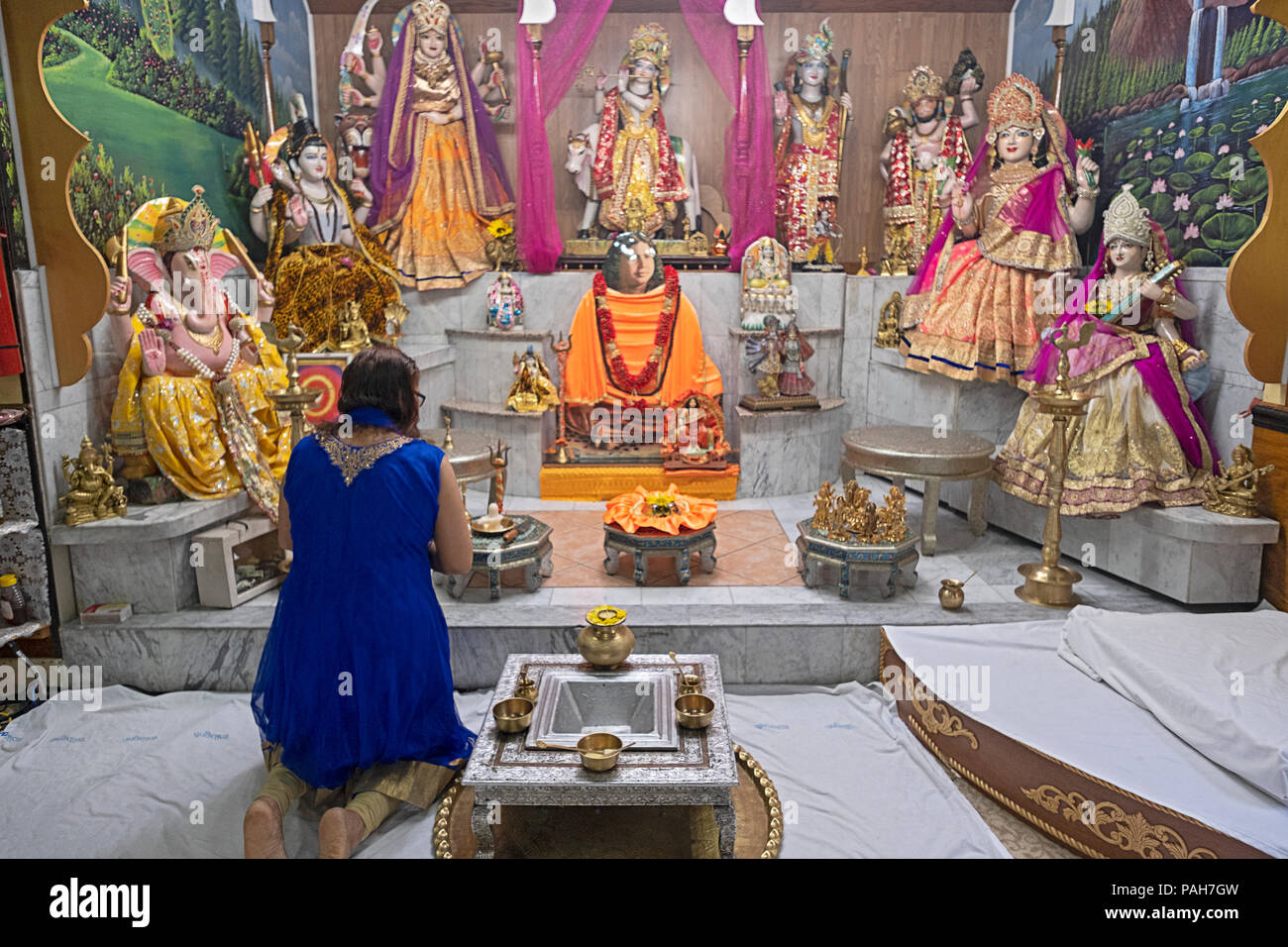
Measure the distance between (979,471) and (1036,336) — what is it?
143cm

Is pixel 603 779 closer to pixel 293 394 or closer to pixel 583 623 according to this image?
pixel 583 623

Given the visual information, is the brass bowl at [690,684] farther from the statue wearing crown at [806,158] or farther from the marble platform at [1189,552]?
the statue wearing crown at [806,158]

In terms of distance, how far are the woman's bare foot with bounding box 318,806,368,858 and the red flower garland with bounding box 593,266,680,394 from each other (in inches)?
214

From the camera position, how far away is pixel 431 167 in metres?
8.63

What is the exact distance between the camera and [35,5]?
439 cm

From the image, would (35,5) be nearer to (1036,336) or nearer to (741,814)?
(741,814)

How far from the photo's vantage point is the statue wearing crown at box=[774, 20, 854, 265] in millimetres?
8820

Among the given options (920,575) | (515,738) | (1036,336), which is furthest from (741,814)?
(1036,336)

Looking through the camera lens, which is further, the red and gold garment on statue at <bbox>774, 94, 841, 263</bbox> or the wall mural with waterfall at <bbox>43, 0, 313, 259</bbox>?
the red and gold garment on statue at <bbox>774, 94, 841, 263</bbox>

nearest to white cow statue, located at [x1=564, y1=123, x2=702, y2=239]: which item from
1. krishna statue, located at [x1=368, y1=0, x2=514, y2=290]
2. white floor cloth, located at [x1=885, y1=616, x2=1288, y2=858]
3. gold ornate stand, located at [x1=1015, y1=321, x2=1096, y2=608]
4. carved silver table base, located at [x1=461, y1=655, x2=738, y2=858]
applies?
krishna statue, located at [x1=368, y1=0, x2=514, y2=290]

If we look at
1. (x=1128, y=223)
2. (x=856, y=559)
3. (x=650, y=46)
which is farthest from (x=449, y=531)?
(x=650, y=46)

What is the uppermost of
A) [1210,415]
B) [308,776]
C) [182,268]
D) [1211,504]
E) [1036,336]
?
[182,268]

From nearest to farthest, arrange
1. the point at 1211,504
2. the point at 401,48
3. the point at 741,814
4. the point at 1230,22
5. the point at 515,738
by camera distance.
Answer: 1. the point at 515,738
2. the point at 741,814
3. the point at 1211,504
4. the point at 1230,22
5. the point at 401,48

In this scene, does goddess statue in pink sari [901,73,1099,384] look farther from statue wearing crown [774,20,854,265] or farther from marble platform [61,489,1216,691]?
marble platform [61,489,1216,691]
